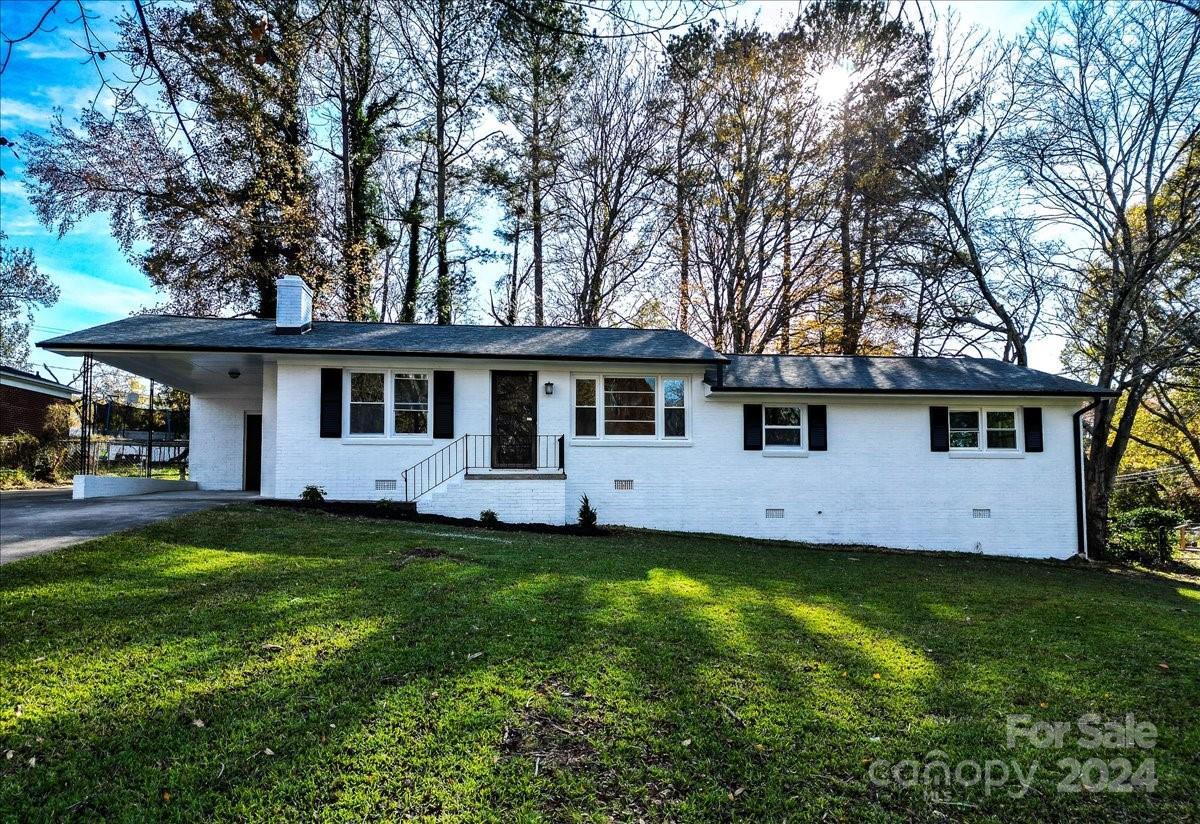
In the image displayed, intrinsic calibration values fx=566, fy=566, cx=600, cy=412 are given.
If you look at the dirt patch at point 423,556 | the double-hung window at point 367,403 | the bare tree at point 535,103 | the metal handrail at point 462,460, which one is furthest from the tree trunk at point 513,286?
the dirt patch at point 423,556

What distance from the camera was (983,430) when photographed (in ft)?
39.9

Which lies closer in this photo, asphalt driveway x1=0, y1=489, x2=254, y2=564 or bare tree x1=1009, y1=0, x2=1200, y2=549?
asphalt driveway x1=0, y1=489, x2=254, y2=564

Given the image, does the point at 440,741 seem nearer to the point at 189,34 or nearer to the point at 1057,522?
the point at 189,34

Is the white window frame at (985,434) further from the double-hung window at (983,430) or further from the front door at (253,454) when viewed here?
the front door at (253,454)

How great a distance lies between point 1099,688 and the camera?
12.5 feet

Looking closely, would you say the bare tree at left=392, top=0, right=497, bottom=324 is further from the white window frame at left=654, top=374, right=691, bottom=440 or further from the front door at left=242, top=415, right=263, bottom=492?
the white window frame at left=654, top=374, right=691, bottom=440

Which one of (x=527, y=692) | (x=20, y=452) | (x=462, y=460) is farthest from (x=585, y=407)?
(x=20, y=452)


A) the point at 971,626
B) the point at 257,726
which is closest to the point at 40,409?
the point at 257,726

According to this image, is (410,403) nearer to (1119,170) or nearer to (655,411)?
(655,411)

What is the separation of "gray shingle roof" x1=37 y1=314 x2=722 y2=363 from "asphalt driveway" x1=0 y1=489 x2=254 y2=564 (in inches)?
108

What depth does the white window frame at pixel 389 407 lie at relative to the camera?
1095 centimetres

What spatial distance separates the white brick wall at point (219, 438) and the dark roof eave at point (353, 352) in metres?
4.32

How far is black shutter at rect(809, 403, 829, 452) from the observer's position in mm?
11836

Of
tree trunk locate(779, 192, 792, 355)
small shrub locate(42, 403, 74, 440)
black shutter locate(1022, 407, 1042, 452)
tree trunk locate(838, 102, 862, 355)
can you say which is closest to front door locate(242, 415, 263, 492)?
small shrub locate(42, 403, 74, 440)
